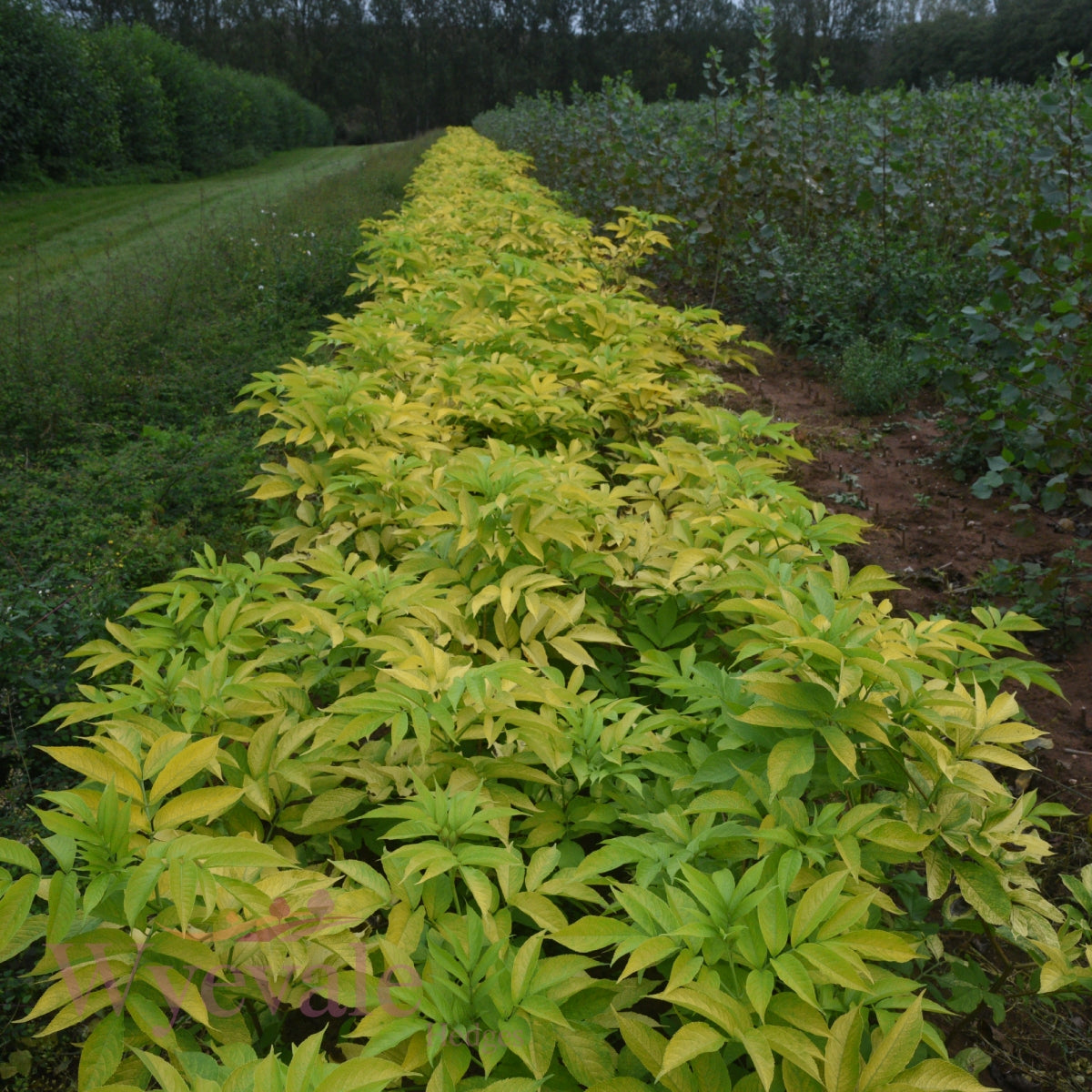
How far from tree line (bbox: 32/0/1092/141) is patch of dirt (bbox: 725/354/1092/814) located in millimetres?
41891

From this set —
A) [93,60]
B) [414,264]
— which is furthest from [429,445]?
[93,60]

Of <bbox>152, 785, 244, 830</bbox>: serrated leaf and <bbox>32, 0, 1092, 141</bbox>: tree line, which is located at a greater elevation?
<bbox>32, 0, 1092, 141</bbox>: tree line

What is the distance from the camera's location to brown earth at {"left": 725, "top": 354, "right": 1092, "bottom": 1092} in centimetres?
188

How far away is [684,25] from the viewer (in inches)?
1849

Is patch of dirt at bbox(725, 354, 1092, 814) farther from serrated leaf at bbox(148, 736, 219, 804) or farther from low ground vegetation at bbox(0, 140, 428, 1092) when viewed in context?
low ground vegetation at bbox(0, 140, 428, 1092)

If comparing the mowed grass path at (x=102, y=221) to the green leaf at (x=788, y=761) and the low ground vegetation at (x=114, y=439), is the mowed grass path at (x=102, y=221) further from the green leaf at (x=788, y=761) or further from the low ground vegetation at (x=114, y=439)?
the green leaf at (x=788, y=761)

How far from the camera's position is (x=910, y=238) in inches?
276

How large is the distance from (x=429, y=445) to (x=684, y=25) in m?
54.1

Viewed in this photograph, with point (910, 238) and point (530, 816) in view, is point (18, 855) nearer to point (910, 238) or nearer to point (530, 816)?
point (530, 816)

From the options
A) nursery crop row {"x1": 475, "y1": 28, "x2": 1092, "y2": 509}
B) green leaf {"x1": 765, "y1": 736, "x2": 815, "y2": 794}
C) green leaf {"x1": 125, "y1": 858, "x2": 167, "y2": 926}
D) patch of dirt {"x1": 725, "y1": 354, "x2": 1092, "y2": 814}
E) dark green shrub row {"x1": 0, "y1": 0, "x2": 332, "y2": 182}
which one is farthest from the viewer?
dark green shrub row {"x1": 0, "y1": 0, "x2": 332, "y2": 182}

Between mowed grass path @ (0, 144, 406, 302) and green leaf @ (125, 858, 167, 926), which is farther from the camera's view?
mowed grass path @ (0, 144, 406, 302)

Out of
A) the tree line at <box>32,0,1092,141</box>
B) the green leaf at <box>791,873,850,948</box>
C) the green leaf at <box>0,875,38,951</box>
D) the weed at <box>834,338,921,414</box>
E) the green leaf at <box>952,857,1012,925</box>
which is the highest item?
the tree line at <box>32,0,1092,141</box>

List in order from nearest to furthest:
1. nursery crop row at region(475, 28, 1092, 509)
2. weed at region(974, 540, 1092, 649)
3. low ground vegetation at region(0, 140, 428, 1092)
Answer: low ground vegetation at region(0, 140, 428, 1092)
weed at region(974, 540, 1092, 649)
nursery crop row at region(475, 28, 1092, 509)

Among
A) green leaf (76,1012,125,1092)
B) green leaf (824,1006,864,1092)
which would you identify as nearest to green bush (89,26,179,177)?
green leaf (76,1012,125,1092)
